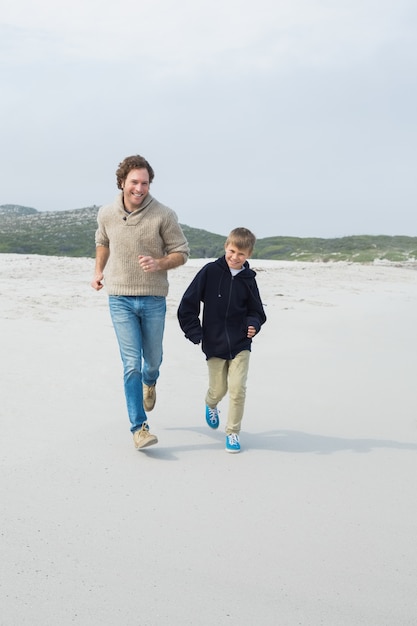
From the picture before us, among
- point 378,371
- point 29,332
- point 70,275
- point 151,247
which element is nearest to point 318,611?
point 151,247

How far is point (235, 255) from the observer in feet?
14.4

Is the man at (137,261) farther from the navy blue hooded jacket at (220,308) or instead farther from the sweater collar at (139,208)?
the navy blue hooded jacket at (220,308)

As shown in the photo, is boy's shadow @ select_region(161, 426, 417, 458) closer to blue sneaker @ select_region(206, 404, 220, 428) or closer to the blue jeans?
blue sneaker @ select_region(206, 404, 220, 428)

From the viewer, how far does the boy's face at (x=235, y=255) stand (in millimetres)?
4358

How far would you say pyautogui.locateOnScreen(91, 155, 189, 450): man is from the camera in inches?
172

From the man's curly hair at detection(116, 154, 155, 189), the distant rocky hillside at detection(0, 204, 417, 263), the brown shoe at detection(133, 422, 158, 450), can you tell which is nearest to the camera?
the brown shoe at detection(133, 422, 158, 450)

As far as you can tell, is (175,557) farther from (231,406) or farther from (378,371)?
(378,371)

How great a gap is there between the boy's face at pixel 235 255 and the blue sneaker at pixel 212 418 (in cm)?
120

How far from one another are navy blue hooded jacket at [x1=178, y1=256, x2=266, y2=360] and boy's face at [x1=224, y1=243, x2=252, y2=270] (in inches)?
3.6

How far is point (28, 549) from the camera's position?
293 cm

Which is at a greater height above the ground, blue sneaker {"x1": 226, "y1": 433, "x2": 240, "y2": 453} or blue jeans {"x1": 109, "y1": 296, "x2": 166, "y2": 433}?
blue jeans {"x1": 109, "y1": 296, "x2": 166, "y2": 433}

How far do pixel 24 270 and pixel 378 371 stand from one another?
11.4 m

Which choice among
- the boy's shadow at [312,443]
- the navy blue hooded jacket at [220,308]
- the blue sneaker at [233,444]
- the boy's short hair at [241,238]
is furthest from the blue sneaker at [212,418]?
the boy's short hair at [241,238]

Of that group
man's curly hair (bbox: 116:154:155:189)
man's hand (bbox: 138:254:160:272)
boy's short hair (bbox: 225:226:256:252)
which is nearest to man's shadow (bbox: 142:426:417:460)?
man's hand (bbox: 138:254:160:272)
